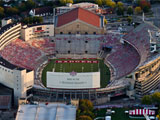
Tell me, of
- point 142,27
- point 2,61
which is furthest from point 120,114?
point 142,27

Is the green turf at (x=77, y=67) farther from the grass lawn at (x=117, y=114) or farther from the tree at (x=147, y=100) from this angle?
the grass lawn at (x=117, y=114)

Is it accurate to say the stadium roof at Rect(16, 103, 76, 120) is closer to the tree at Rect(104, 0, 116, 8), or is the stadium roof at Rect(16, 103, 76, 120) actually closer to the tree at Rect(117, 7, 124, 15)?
the tree at Rect(117, 7, 124, 15)

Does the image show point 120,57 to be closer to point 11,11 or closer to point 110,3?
point 110,3

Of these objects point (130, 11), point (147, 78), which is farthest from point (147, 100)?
point (130, 11)

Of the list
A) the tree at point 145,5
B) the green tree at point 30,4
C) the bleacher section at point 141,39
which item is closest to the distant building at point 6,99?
the bleacher section at point 141,39

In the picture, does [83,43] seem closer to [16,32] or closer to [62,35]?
[62,35]

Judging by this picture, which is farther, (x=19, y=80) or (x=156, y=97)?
(x=19, y=80)

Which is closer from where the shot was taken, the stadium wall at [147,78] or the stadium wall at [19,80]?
the stadium wall at [19,80]

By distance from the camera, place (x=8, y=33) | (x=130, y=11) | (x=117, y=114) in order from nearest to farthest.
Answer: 1. (x=117, y=114)
2. (x=8, y=33)
3. (x=130, y=11)
